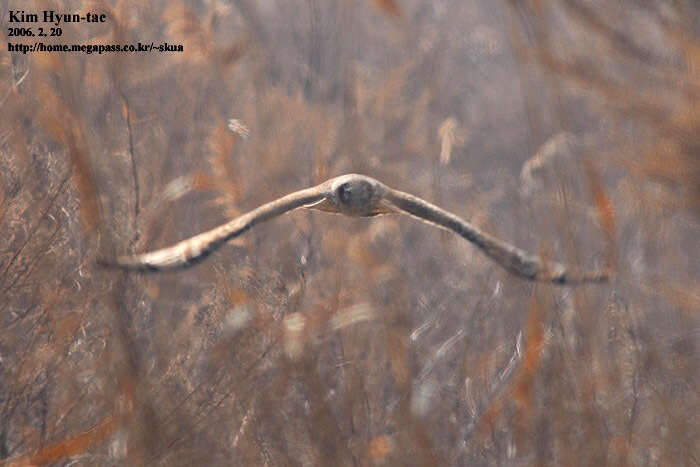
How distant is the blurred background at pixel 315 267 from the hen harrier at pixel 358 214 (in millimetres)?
31

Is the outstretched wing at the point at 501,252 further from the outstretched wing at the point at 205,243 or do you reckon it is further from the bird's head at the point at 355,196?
the outstretched wing at the point at 205,243

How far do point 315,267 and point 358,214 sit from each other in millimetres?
821

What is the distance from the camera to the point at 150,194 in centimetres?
186

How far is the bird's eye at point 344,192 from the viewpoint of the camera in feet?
3.44

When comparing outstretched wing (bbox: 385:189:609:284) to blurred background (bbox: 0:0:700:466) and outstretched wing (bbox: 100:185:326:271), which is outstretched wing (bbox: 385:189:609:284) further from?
outstretched wing (bbox: 100:185:326:271)

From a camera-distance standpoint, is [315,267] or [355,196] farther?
[315,267]

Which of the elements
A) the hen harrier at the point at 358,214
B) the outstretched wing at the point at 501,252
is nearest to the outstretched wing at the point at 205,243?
the hen harrier at the point at 358,214

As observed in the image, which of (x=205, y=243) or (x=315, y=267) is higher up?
(x=205, y=243)

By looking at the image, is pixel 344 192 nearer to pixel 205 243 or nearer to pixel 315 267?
pixel 205 243

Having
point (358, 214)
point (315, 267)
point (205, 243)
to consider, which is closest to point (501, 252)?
point (358, 214)

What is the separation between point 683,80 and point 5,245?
1147 millimetres

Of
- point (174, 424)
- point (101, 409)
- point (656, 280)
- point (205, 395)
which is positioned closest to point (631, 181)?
point (656, 280)

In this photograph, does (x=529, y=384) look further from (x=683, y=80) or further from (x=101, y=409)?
(x=101, y=409)

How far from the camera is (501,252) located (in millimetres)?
1037
